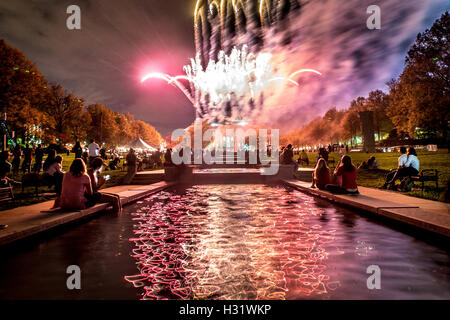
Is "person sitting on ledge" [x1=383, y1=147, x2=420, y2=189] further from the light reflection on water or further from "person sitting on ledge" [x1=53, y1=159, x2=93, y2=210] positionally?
"person sitting on ledge" [x1=53, y1=159, x2=93, y2=210]

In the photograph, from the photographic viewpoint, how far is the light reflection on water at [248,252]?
4.59m

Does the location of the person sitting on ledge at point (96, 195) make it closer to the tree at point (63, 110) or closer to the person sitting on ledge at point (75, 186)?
the person sitting on ledge at point (75, 186)

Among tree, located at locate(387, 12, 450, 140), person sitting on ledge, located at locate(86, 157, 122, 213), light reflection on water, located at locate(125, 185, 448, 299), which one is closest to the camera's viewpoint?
light reflection on water, located at locate(125, 185, 448, 299)

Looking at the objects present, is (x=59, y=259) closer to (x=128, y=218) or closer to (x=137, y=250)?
(x=137, y=250)

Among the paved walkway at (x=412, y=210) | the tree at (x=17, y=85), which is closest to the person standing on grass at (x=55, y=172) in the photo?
the paved walkway at (x=412, y=210)

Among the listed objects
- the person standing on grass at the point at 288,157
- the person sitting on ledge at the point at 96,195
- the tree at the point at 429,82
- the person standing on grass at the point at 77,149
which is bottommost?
the person sitting on ledge at the point at 96,195

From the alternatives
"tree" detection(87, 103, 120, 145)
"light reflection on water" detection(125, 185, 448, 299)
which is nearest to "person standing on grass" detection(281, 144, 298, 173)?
"light reflection on water" detection(125, 185, 448, 299)

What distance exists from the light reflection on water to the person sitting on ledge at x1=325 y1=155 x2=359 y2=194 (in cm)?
192

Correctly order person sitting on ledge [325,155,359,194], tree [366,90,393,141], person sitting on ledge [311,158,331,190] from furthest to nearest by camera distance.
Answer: tree [366,90,393,141], person sitting on ledge [311,158,331,190], person sitting on ledge [325,155,359,194]

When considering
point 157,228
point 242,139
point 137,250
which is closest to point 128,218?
point 157,228

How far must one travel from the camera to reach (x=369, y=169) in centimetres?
2352

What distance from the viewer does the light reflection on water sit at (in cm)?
459

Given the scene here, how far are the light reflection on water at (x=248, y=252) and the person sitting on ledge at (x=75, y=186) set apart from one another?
5.52 feet
